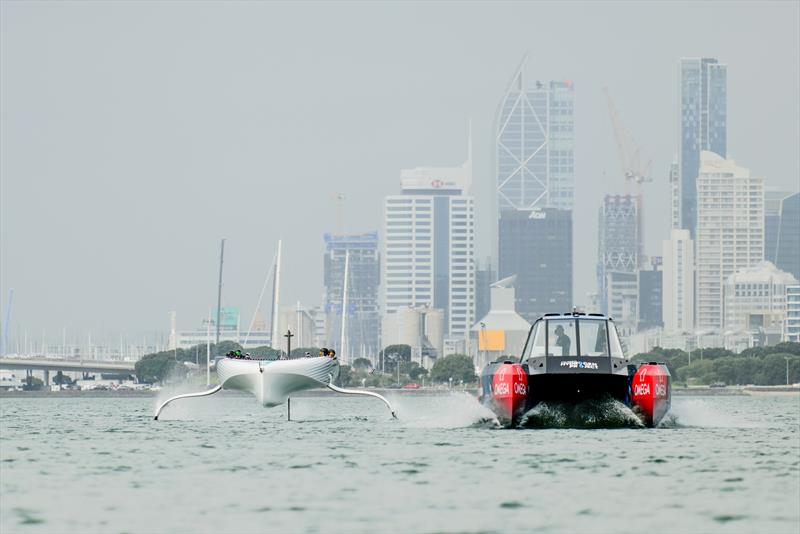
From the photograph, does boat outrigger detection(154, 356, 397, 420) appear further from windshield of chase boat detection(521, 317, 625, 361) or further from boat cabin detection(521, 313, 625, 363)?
windshield of chase boat detection(521, 317, 625, 361)

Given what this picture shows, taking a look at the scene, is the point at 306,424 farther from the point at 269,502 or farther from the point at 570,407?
the point at 269,502

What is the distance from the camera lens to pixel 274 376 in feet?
237

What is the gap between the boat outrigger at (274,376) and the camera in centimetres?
7231

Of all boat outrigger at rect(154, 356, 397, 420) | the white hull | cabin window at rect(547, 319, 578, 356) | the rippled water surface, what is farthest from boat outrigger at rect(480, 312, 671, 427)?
the white hull

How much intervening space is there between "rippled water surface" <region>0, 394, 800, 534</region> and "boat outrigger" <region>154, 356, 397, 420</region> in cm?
925

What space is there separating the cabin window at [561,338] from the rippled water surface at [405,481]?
2.63 meters

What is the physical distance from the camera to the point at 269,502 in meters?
35.9

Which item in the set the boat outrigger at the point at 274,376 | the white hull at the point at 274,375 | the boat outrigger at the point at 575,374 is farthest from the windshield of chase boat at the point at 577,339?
the white hull at the point at 274,375

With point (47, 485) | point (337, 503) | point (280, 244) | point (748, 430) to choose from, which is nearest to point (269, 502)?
point (337, 503)

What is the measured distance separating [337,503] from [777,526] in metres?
8.54

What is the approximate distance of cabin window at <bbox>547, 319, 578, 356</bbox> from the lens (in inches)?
2381

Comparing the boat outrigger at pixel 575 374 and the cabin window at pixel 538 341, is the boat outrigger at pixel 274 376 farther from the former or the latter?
the boat outrigger at pixel 575 374

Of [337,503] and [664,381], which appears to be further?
[664,381]

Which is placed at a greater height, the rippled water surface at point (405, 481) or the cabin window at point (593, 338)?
the cabin window at point (593, 338)
